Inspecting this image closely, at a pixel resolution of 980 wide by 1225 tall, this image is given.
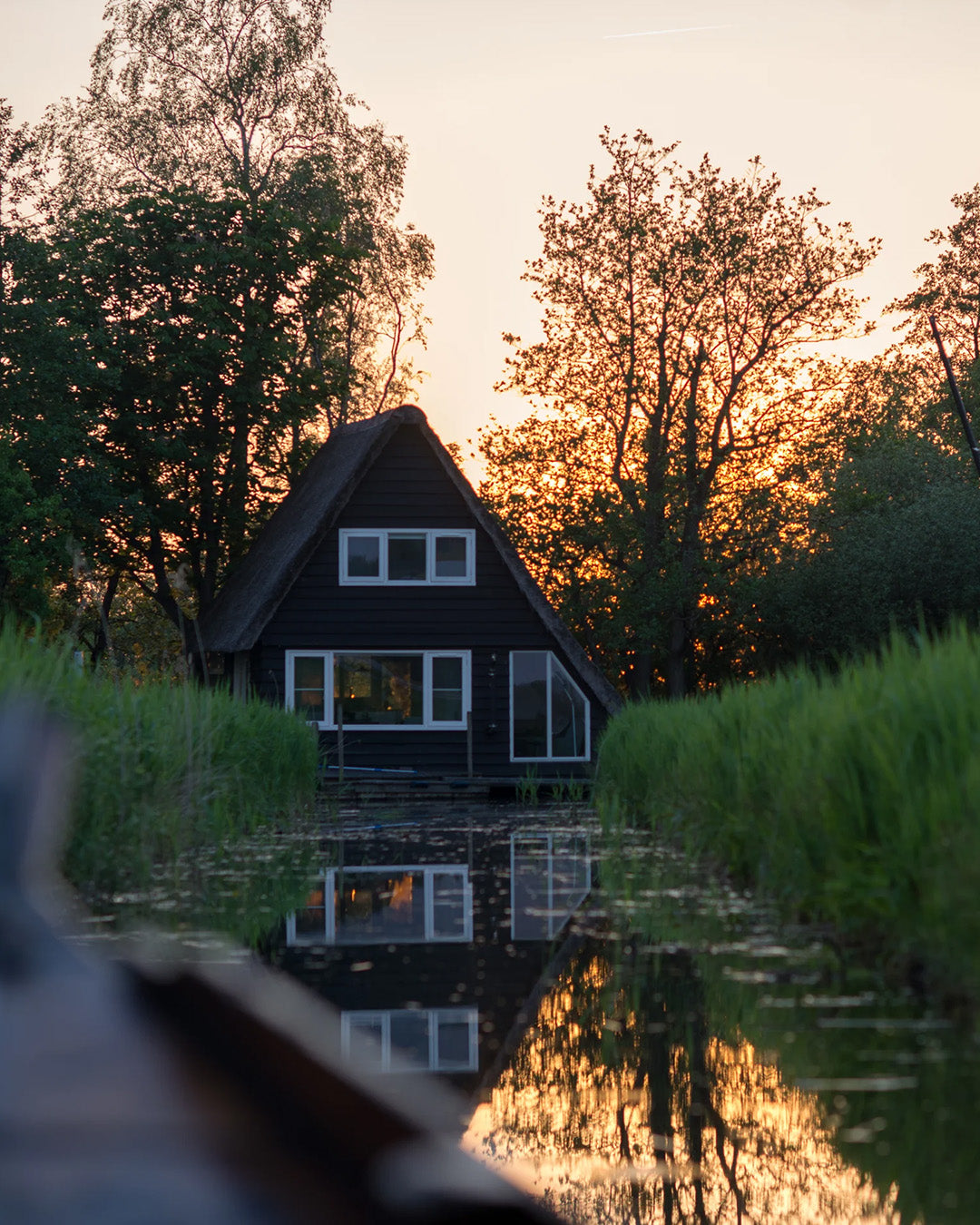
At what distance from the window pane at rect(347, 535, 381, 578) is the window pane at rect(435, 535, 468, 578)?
1143 millimetres

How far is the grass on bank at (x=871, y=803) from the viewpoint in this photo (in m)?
6.21

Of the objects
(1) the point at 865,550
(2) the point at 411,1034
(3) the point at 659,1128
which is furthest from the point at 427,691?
(3) the point at 659,1128

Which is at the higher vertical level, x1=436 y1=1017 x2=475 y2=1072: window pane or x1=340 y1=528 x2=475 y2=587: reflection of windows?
x1=340 y1=528 x2=475 y2=587: reflection of windows

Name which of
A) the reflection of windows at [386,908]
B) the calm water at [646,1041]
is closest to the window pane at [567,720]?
the reflection of windows at [386,908]

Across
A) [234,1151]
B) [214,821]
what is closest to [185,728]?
[214,821]

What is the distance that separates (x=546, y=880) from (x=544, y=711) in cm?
1974

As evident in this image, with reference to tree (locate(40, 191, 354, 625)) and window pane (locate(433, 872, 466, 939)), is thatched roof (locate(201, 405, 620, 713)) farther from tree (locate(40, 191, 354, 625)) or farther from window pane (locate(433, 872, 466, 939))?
window pane (locate(433, 872, 466, 939))

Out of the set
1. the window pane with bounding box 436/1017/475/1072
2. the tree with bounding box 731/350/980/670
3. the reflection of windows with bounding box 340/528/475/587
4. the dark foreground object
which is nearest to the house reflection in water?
the window pane with bounding box 436/1017/475/1072

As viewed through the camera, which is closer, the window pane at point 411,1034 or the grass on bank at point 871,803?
the window pane at point 411,1034

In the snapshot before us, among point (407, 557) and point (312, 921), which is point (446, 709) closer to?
point (407, 557)

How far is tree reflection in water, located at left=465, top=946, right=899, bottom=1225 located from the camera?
4.02 m

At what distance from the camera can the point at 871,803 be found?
7.50 metres

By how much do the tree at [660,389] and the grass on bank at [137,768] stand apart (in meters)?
26.3

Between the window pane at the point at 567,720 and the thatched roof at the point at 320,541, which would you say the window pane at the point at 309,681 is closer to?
the thatched roof at the point at 320,541
